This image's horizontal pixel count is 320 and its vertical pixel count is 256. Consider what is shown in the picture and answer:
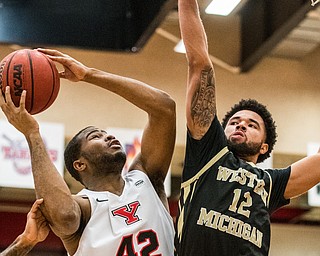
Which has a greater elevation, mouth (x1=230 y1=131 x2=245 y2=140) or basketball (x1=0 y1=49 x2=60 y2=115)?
basketball (x1=0 y1=49 x2=60 y2=115)

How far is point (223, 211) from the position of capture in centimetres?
430

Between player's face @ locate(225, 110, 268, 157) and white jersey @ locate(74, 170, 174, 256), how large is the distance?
62 cm

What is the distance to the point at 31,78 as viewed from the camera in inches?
181

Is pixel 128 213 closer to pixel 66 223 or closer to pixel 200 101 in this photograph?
pixel 66 223

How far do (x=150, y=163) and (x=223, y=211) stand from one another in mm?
930

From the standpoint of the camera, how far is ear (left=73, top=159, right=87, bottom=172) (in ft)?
16.4

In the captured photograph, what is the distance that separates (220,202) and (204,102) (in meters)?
0.57

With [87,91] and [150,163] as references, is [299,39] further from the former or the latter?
[150,163]

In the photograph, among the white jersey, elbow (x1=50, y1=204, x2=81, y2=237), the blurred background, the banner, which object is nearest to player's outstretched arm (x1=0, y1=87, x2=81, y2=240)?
elbow (x1=50, y1=204, x2=81, y2=237)

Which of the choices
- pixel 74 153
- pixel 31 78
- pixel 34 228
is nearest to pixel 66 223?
pixel 34 228

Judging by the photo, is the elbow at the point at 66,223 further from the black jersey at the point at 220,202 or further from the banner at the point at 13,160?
the banner at the point at 13,160

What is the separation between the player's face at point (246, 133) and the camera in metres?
4.70

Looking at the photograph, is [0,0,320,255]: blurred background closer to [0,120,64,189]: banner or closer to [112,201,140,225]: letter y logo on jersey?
[0,120,64,189]: banner

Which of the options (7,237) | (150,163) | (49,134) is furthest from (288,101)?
(150,163)
